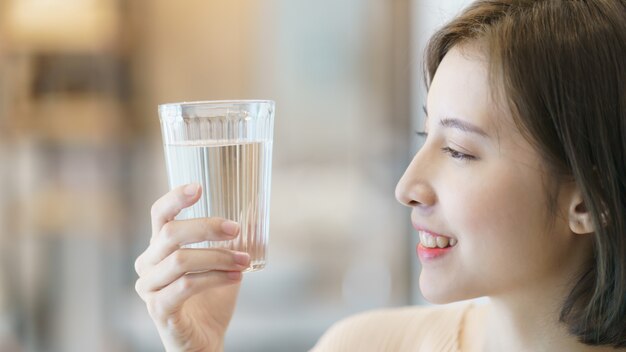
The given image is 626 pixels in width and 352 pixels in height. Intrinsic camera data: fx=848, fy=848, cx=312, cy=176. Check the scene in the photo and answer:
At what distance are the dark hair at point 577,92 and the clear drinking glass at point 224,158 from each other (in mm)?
324

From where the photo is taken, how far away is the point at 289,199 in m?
2.71

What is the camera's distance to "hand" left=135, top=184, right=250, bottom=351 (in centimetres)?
105

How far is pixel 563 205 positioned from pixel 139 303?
188 cm

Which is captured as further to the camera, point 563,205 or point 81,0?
point 81,0

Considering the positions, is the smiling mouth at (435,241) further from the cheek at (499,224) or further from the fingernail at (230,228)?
the fingernail at (230,228)

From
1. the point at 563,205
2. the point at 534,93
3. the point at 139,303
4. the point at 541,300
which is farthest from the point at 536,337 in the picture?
the point at 139,303

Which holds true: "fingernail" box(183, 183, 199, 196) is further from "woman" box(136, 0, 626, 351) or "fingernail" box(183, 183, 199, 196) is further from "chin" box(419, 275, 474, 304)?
"chin" box(419, 275, 474, 304)

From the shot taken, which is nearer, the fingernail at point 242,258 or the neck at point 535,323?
the fingernail at point 242,258

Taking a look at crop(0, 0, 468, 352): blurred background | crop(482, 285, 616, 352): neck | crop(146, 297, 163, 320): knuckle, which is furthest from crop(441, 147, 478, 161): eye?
crop(0, 0, 468, 352): blurred background

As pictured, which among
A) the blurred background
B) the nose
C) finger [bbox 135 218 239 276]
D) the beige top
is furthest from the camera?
the blurred background

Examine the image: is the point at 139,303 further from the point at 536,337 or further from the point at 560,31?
the point at 560,31

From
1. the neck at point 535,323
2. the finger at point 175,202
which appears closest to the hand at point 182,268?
the finger at point 175,202

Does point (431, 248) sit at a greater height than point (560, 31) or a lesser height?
lesser

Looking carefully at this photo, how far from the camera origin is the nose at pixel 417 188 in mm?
1143
